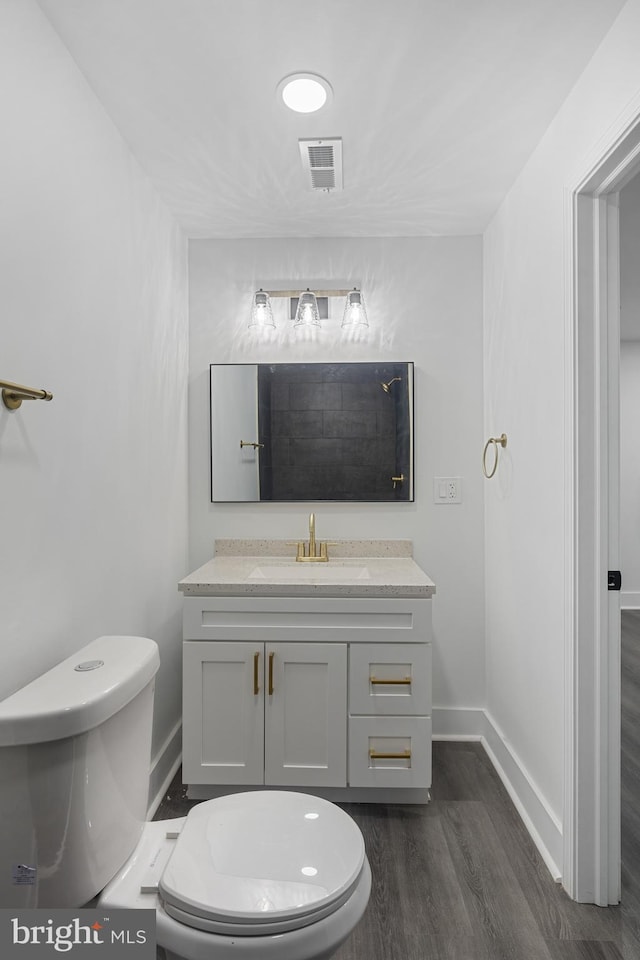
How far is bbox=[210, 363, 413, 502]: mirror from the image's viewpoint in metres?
2.58

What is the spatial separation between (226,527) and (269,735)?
0.96 meters

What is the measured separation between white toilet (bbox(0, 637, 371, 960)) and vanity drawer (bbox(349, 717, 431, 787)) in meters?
0.77

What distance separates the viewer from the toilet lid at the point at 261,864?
99 centimetres

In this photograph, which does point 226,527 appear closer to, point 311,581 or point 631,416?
point 311,581

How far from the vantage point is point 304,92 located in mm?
1609

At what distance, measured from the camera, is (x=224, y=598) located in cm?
202

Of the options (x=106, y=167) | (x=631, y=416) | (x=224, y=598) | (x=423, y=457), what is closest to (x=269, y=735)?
(x=224, y=598)

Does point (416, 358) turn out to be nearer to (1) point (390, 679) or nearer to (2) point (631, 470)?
(1) point (390, 679)

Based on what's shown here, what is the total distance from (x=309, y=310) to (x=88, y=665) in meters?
1.78

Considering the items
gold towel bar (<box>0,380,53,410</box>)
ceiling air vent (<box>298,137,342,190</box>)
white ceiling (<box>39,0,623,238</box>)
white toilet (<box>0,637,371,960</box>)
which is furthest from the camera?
ceiling air vent (<box>298,137,342,190</box>)

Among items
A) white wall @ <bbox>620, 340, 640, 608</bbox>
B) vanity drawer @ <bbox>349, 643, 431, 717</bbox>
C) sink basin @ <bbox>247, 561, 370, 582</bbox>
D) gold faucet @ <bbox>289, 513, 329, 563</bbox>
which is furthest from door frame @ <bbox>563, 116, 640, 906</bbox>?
white wall @ <bbox>620, 340, 640, 608</bbox>

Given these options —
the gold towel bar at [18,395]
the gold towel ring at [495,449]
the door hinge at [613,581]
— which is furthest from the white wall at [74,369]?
the door hinge at [613,581]

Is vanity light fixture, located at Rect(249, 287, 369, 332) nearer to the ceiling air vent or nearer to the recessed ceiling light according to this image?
the ceiling air vent

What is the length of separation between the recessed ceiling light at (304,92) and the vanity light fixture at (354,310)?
0.86 metres
